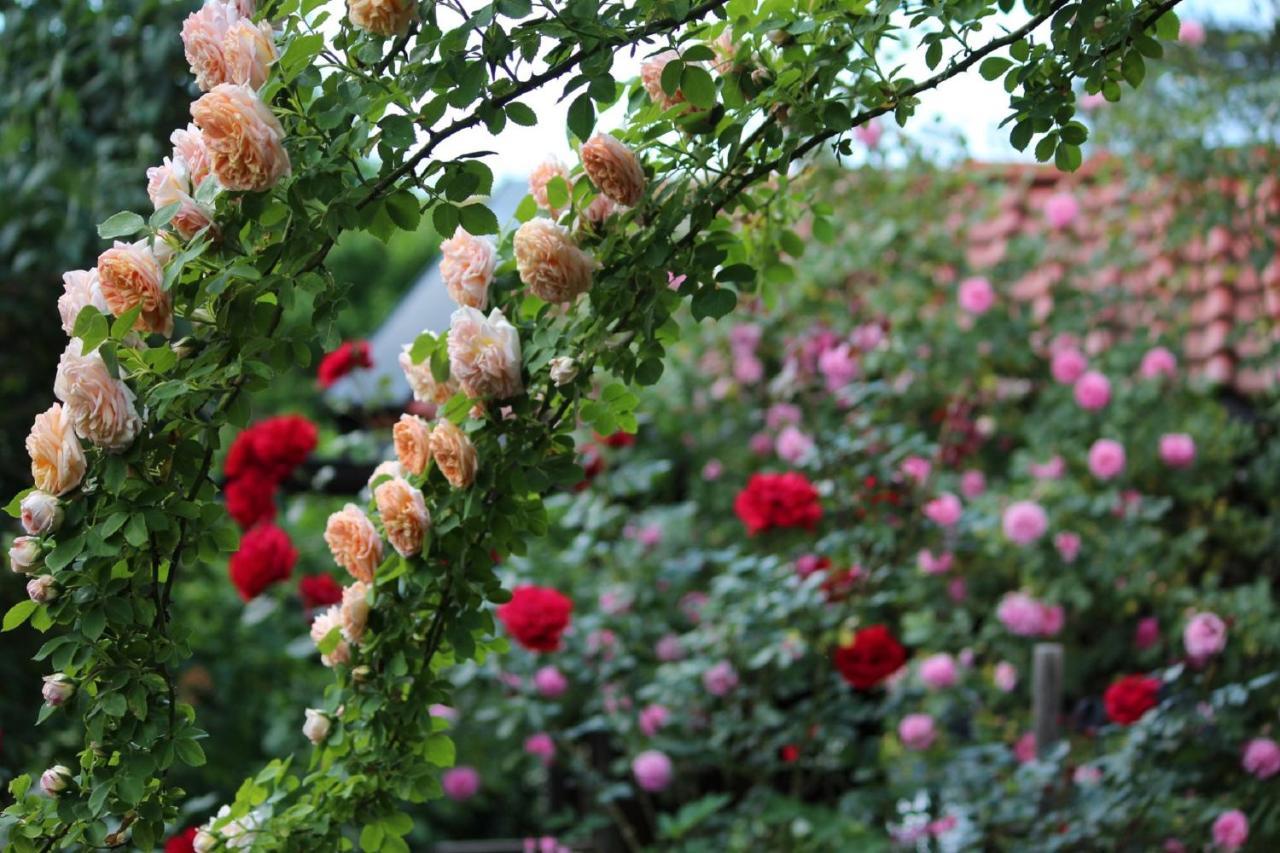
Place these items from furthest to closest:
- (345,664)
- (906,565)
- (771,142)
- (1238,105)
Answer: (1238,105), (906,565), (345,664), (771,142)

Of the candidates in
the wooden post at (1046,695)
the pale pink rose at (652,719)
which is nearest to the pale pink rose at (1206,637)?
the wooden post at (1046,695)

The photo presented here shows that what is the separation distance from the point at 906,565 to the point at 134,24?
6.12ft

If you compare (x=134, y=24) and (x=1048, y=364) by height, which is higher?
(x=134, y=24)

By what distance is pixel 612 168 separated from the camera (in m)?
1.02

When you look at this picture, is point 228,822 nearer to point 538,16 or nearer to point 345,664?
point 345,664

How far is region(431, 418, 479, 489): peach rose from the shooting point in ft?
3.56

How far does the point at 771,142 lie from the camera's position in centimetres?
107

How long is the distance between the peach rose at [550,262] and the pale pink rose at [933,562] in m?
1.64

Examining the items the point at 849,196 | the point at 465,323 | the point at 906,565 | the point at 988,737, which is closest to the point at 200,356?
the point at 465,323

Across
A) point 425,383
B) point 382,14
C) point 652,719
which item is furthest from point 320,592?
point 382,14

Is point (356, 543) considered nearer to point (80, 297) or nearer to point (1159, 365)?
point (80, 297)

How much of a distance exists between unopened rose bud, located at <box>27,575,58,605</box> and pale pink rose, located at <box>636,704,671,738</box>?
1.51m

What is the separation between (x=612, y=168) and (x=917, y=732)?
1.58 meters

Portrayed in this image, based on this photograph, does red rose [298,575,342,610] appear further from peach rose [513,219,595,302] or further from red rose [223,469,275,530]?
peach rose [513,219,595,302]
